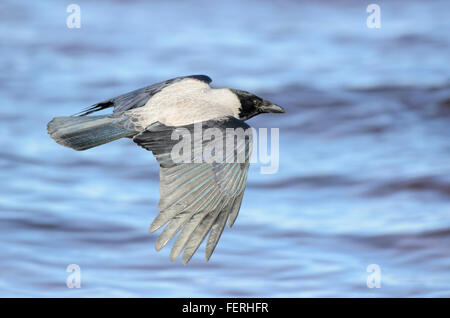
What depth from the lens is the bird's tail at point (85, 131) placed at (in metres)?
5.62

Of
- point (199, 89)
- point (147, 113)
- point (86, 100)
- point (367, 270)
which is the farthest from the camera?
point (86, 100)

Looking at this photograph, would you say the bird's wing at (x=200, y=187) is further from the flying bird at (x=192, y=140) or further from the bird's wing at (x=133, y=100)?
the bird's wing at (x=133, y=100)

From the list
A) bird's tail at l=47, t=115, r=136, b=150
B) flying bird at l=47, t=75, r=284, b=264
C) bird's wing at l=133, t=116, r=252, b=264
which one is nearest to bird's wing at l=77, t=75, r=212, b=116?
flying bird at l=47, t=75, r=284, b=264

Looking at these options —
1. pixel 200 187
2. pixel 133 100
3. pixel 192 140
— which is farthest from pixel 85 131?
pixel 200 187

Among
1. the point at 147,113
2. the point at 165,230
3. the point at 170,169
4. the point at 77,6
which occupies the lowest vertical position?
the point at 165,230

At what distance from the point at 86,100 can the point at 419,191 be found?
4.31m

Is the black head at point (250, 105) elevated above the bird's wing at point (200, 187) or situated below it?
above

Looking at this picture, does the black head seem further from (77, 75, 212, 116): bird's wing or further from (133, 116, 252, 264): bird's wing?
(133, 116, 252, 264): bird's wing

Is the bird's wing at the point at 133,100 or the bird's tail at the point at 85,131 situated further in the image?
the bird's wing at the point at 133,100

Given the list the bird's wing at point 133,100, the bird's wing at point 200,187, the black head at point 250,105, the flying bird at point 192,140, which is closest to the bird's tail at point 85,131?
the flying bird at point 192,140

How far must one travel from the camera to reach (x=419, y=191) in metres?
8.52

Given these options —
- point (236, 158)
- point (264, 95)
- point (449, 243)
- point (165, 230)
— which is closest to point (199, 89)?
point (236, 158)

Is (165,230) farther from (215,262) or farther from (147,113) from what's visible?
(215,262)

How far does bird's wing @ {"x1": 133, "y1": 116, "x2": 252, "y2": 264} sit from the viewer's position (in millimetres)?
4746
